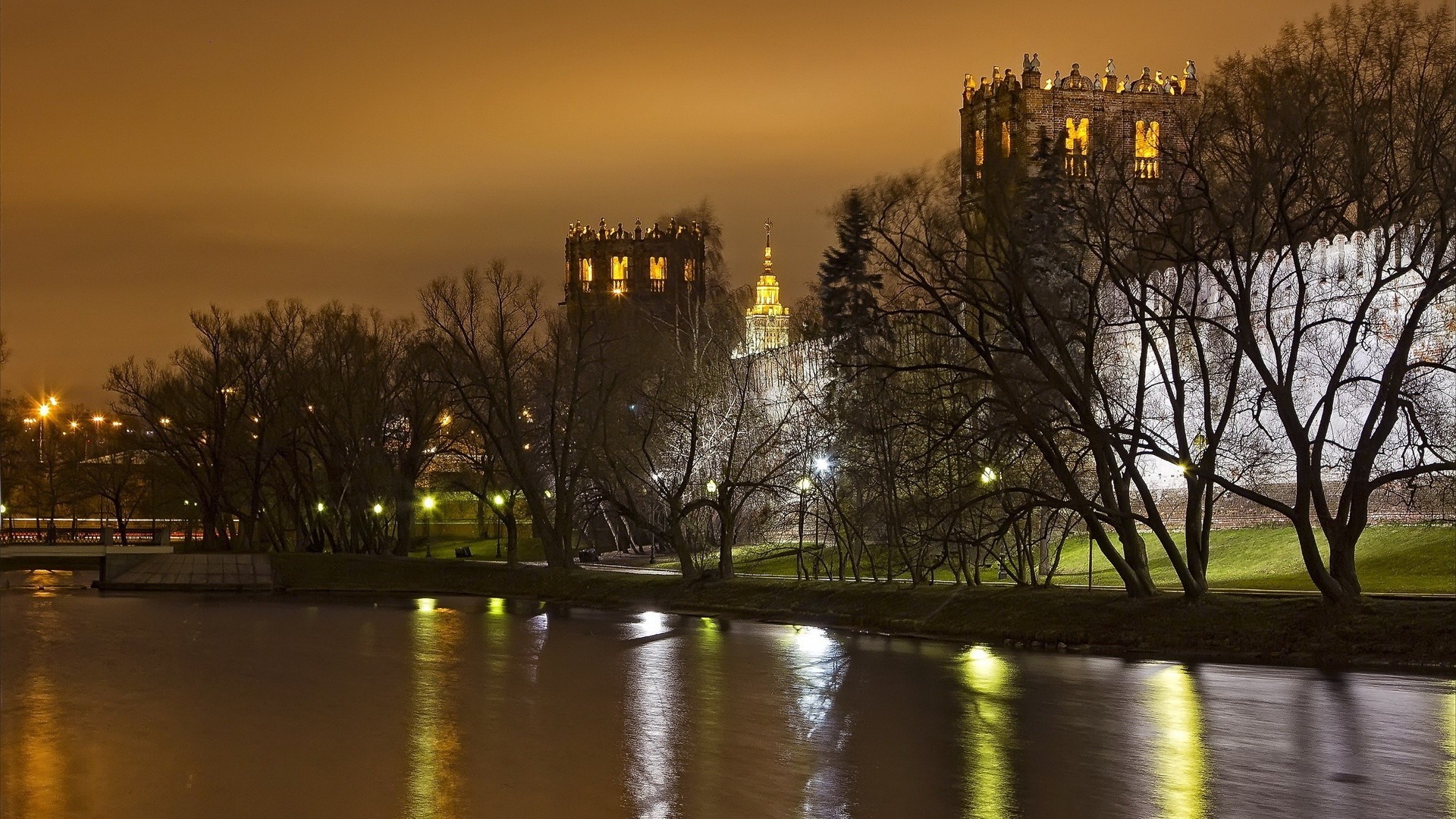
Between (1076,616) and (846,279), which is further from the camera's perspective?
(846,279)

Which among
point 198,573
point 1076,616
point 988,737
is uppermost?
point 198,573

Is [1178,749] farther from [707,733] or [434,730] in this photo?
[434,730]

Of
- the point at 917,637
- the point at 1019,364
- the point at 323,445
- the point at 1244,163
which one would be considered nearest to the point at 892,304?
the point at 1019,364

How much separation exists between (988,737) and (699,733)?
126 inches

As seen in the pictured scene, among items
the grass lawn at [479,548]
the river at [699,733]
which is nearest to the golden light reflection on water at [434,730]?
the river at [699,733]

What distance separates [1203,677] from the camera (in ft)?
70.3

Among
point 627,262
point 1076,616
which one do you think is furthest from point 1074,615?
point 627,262

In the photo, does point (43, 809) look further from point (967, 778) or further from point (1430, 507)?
point (1430, 507)

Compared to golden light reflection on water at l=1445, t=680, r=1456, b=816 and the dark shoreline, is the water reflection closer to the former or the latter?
golden light reflection on water at l=1445, t=680, r=1456, b=816

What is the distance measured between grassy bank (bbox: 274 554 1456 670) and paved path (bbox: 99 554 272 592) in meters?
9.18

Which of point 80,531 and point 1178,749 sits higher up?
point 80,531

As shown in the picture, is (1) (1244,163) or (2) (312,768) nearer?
(2) (312,768)

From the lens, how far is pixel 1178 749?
14.8 m

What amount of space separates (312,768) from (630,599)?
27998 millimetres
